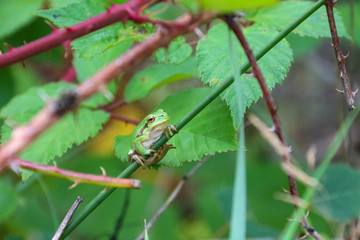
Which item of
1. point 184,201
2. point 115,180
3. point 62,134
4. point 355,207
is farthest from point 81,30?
point 184,201

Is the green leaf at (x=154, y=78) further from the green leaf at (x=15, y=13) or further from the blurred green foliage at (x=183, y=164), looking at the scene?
the green leaf at (x=15, y=13)

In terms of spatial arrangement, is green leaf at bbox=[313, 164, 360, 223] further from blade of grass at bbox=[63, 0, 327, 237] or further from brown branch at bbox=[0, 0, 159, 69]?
brown branch at bbox=[0, 0, 159, 69]

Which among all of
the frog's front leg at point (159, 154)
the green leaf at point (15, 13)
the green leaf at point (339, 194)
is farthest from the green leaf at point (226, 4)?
the green leaf at point (15, 13)

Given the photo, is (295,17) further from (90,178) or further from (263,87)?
(90,178)

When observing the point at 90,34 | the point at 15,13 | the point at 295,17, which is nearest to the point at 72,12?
the point at 90,34

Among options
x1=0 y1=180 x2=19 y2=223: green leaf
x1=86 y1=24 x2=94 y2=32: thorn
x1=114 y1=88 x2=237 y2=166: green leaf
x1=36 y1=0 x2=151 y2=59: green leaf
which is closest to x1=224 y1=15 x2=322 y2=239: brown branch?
x1=114 y1=88 x2=237 y2=166: green leaf

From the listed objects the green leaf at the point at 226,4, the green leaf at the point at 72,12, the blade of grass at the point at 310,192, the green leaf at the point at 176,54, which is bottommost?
the blade of grass at the point at 310,192
